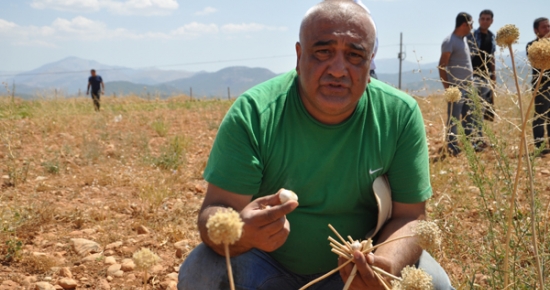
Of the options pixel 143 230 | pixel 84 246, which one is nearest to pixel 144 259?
pixel 84 246

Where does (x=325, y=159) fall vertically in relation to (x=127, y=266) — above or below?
above

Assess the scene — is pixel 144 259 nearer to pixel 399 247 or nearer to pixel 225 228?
pixel 225 228

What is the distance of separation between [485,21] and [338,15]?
16.8ft

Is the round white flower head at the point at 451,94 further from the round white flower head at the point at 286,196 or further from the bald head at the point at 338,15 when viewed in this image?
the round white flower head at the point at 286,196

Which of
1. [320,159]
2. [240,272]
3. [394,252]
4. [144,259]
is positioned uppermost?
[320,159]

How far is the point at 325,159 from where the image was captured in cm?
197

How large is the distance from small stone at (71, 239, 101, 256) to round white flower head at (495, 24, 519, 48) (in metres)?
2.64

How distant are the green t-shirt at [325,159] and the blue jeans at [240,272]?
11cm

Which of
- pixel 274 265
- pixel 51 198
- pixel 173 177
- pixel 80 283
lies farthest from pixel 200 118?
pixel 274 265

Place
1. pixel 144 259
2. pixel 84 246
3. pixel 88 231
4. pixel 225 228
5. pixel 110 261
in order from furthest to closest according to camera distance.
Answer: pixel 88 231
pixel 84 246
pixel 110 261
pixel 144 259
pixel 225 228

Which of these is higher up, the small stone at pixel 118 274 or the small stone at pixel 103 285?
the small stone at pixel 118 274

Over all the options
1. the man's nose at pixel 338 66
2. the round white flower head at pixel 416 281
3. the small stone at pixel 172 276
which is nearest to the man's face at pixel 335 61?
the man's nose at pixel 338 66

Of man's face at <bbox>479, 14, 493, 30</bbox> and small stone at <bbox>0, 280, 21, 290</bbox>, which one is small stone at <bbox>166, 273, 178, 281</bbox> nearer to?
small stone at <bbox>0, 280, 21, 290</bbox>

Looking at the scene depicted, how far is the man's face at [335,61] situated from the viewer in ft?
5.97
